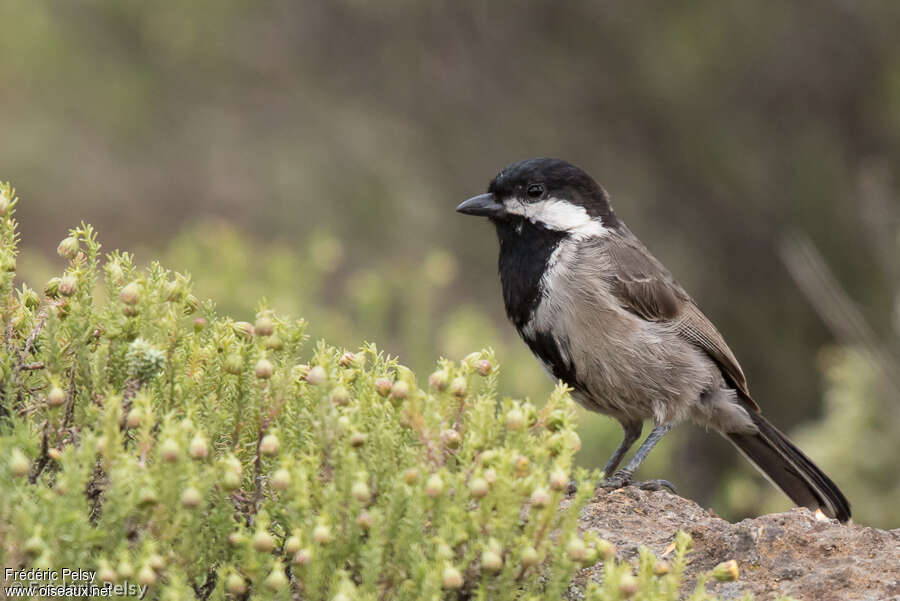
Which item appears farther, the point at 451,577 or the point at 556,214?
the point at 556,214

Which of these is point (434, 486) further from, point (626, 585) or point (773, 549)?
point (773, 549)

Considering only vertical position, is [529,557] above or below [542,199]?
below

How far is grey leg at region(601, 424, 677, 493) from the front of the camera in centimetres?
379

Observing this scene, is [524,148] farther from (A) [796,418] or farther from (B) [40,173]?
(B) [40,173]

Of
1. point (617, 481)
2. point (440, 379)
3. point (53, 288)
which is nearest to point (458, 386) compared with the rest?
point (440, 379)

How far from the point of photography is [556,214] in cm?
444

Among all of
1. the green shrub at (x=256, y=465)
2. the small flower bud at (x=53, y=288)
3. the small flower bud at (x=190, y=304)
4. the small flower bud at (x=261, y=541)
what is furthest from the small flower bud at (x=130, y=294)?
the small flower bud at (x=261, y=541)

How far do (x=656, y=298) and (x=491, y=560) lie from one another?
2.53 m

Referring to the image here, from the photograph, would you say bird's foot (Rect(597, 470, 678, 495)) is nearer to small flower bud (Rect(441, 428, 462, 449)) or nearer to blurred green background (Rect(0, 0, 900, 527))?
small flower bud (Rect(441, 428, 462, 449))

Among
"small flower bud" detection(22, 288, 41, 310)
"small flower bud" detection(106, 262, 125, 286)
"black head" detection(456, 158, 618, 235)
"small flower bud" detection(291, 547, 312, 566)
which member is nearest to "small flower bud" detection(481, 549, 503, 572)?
"small flower bud" detection(291, 547, 312, 566)

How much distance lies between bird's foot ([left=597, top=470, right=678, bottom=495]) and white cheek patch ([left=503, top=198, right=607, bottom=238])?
1.06m

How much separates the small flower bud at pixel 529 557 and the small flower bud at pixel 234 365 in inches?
31.7

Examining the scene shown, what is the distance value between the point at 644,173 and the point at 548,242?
492 cm

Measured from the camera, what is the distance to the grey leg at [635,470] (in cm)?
379
